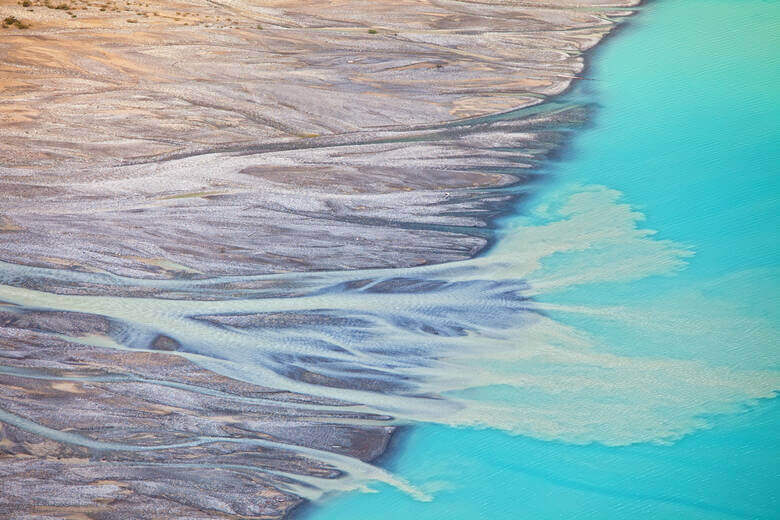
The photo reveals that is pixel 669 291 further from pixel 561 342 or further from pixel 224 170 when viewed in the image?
pixel 224 170

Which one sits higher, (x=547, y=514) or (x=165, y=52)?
(x=165, y=52)

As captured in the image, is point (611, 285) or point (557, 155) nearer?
point (611, 285)

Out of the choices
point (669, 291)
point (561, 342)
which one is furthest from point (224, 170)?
point (669, 291)

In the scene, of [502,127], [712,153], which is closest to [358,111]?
[502,127]

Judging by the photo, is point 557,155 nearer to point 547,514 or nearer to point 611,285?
point 611,285

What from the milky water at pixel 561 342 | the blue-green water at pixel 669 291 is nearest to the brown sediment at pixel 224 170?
the milky water at pixel 561 342

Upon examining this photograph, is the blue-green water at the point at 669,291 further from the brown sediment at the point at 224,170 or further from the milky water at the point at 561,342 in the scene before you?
the brown sediment at the point at 224,170
